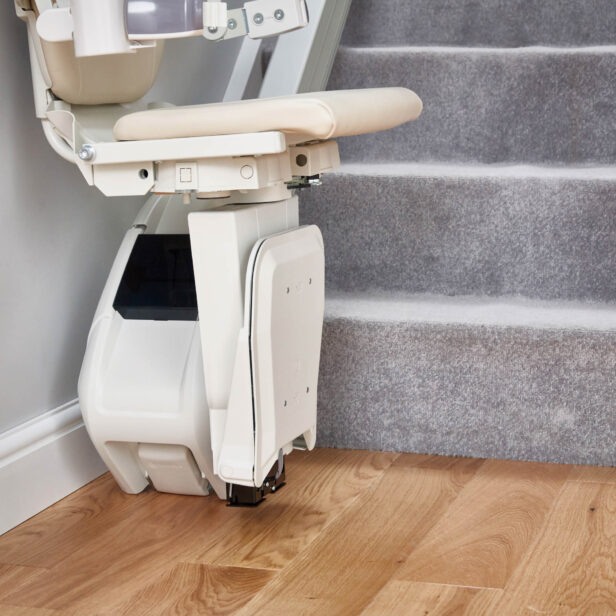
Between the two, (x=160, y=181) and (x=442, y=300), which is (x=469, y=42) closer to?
(x=442, y=300)

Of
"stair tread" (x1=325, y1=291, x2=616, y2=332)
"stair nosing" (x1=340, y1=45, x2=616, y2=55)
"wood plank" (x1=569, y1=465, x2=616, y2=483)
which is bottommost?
"wood plank" (x1=569, y1=465, x2=616, y2=483)

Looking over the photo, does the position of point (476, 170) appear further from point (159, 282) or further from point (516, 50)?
point (159, 282)

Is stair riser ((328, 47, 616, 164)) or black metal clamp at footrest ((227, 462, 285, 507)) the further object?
stair riser ((328, 47, 616, 164))

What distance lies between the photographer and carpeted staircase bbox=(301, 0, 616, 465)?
1.50 metres

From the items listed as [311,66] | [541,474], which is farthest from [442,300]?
[311,66]

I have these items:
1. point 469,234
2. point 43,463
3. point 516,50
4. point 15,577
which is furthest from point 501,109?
point 15,577

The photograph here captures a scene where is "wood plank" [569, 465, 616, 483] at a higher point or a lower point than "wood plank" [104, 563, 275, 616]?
lower

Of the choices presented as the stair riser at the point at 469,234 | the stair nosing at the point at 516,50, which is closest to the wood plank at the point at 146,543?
the stair riser at the point at 469,234

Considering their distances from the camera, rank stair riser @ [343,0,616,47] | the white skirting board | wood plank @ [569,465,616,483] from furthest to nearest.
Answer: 1. stair riser @ [343,0,616,47]
2. wood plank @ [569,465,616,483]
3. the white skirting board

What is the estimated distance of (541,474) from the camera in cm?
145

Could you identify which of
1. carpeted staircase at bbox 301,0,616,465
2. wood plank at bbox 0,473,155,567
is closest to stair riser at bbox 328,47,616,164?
carpeted staircase at bbox 301,0,616,465

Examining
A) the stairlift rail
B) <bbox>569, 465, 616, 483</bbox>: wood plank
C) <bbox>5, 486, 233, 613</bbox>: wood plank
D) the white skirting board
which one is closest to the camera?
the stairlift rail

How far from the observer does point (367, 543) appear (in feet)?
4.00

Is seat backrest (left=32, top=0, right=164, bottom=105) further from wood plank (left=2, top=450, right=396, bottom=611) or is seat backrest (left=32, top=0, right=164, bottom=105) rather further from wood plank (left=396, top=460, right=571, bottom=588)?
wood plank (left=396, top=460, right=571, bottom=588)
